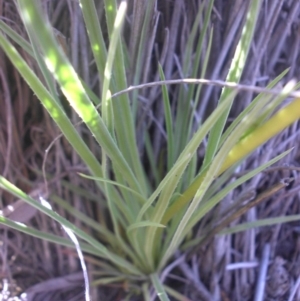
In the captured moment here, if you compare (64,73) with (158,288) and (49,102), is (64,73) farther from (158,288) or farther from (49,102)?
(158,288)

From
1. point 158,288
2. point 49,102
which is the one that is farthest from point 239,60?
point 158,288

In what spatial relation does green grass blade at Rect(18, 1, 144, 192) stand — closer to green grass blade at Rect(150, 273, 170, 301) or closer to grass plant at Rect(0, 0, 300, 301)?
grass plant at Rect(0, 0, 300, 301)

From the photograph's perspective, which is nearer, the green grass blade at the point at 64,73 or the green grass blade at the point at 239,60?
the green grass blade at the point at 64,73

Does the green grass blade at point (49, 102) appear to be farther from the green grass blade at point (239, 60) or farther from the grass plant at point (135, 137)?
the green grass blade at point (239, 60)

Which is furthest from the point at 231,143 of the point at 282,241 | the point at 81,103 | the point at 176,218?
the point at 282,241

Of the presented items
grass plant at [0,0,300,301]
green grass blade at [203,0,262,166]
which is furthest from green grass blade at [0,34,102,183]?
green grass blade at [203,0,262,166]

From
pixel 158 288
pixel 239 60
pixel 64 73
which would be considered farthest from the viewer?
pixel 158 288

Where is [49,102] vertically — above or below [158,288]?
above

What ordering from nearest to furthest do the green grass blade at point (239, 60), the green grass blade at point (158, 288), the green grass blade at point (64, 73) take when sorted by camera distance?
the green grass blade at point (64, 73)
the green grass blade at point (239, 60)
the green grass blade at point (158, 288)

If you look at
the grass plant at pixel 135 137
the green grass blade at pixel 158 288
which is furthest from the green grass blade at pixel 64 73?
the green grass blade at pixel 158 288
